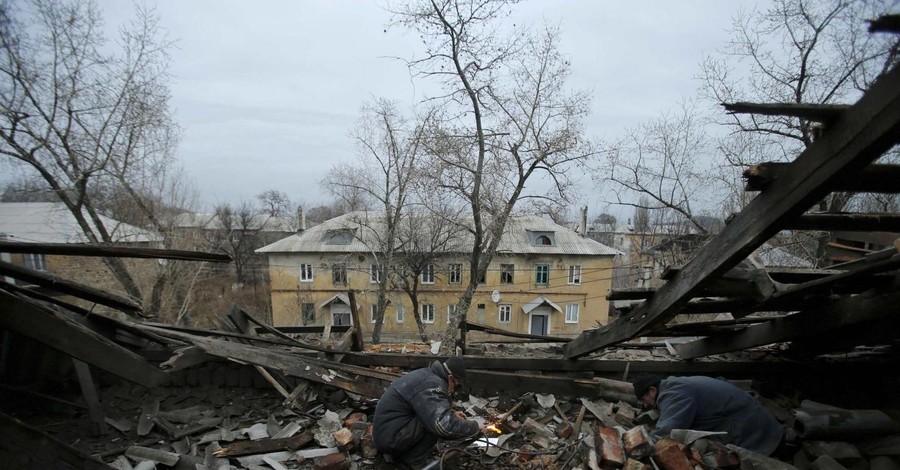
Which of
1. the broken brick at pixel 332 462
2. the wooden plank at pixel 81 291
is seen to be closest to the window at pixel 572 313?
the broken brick at pixel 332 462

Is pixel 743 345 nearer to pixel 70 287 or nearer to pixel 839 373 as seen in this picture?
pixel 839 373

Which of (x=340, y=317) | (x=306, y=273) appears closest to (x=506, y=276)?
(x=340, y=317)

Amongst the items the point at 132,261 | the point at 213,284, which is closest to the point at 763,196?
the point at 132,261

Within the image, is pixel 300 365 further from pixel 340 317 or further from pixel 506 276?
pixel 340 317

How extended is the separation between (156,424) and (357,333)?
2.45m

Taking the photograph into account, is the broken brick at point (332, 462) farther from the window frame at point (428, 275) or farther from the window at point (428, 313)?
the window at point (428, 313)

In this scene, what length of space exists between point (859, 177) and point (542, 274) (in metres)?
25.2

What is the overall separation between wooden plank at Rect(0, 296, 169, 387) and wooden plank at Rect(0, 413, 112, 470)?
0.40 m

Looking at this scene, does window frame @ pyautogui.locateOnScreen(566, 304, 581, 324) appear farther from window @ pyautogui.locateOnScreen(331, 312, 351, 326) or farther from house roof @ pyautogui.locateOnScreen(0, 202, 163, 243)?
house roof @ pyautogui.locateOnScreen(0, 202, 163, 243)

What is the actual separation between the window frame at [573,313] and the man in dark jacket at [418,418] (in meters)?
25.3

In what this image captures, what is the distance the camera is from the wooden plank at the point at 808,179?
4.59 feet

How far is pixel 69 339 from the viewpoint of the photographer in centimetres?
226

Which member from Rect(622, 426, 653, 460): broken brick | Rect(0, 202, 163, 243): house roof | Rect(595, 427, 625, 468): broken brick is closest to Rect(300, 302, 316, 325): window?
Rect(0, 202, 163, 243): house roof

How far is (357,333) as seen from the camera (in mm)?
5734
